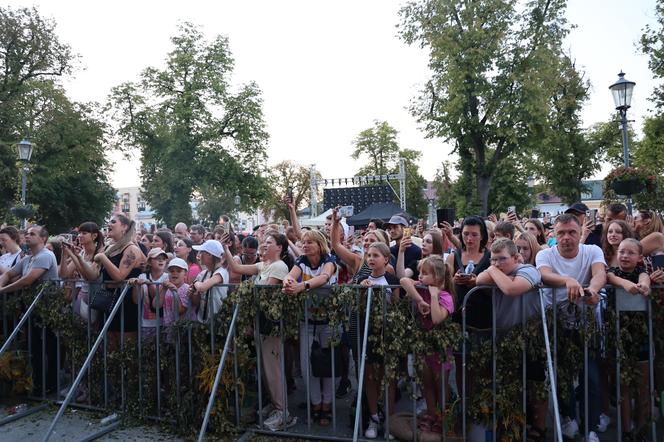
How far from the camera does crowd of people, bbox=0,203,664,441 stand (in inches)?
152

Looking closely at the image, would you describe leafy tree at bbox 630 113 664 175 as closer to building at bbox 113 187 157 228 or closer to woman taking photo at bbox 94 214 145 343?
woman taking photo at bbox 94 214 145 343

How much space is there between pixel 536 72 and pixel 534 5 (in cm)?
394

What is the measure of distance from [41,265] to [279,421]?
3.37 metres

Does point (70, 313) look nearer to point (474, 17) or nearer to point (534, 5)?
point (474, 17)

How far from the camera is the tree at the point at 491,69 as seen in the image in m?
25.0

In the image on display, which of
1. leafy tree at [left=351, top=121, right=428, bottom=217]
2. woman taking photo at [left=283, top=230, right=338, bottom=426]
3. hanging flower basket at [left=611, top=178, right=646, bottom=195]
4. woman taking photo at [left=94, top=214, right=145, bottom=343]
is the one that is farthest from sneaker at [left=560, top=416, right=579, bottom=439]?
leafy tree at [left=351, top=121, right=428, bottom=217]

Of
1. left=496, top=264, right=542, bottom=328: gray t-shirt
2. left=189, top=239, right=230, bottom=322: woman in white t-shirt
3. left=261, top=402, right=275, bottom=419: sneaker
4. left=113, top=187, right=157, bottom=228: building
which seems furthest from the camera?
left=113, top=187, right=157, bottom=228: building

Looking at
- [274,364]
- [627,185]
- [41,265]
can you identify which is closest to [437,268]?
[274,364]

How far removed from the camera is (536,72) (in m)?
24.9

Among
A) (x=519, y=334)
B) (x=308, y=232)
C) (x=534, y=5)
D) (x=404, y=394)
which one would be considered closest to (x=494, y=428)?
(x=519, y=334)

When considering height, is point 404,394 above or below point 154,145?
below

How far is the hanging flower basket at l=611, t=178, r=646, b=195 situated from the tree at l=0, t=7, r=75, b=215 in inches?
1081

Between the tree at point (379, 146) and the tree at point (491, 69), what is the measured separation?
88.9 ft

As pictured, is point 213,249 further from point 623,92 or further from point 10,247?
point 623,92
